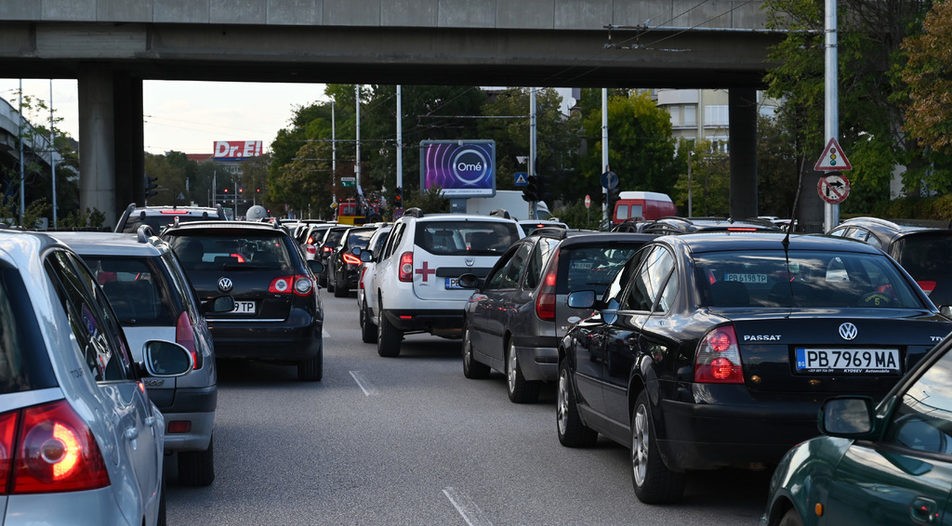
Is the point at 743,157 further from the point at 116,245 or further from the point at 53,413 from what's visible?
the point at 53,413

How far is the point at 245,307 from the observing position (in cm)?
1490

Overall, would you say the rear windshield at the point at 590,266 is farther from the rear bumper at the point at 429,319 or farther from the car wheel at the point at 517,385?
the rear bumper at the point at 429,319

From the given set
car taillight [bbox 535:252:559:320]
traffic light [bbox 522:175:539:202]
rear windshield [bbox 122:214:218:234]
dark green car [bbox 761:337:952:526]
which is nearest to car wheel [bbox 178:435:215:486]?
car taillight [bbox 535:252:559:320]

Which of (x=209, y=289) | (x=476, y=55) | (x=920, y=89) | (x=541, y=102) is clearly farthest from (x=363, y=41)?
(x=541, y=102)

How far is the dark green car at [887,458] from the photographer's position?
3.90 metres

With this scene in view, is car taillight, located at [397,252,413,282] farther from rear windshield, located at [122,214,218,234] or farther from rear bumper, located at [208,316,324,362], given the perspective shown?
rear windshield, located at [122,214,218,234]

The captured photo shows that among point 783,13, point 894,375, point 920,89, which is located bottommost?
point 894,375

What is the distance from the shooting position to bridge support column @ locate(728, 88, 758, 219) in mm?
48969

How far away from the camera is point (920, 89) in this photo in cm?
3181

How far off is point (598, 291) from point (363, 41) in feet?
88.9

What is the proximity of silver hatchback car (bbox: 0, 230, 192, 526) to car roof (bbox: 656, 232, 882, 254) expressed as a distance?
4.82 metres

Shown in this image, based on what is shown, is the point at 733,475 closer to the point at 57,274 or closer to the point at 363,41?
the point at 57,274

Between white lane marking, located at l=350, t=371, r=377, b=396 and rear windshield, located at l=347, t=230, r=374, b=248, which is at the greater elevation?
rear windshield, located at l=347, t=230, r=374, b=248

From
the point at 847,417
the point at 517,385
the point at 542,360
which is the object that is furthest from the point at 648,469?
the point at 517,385
